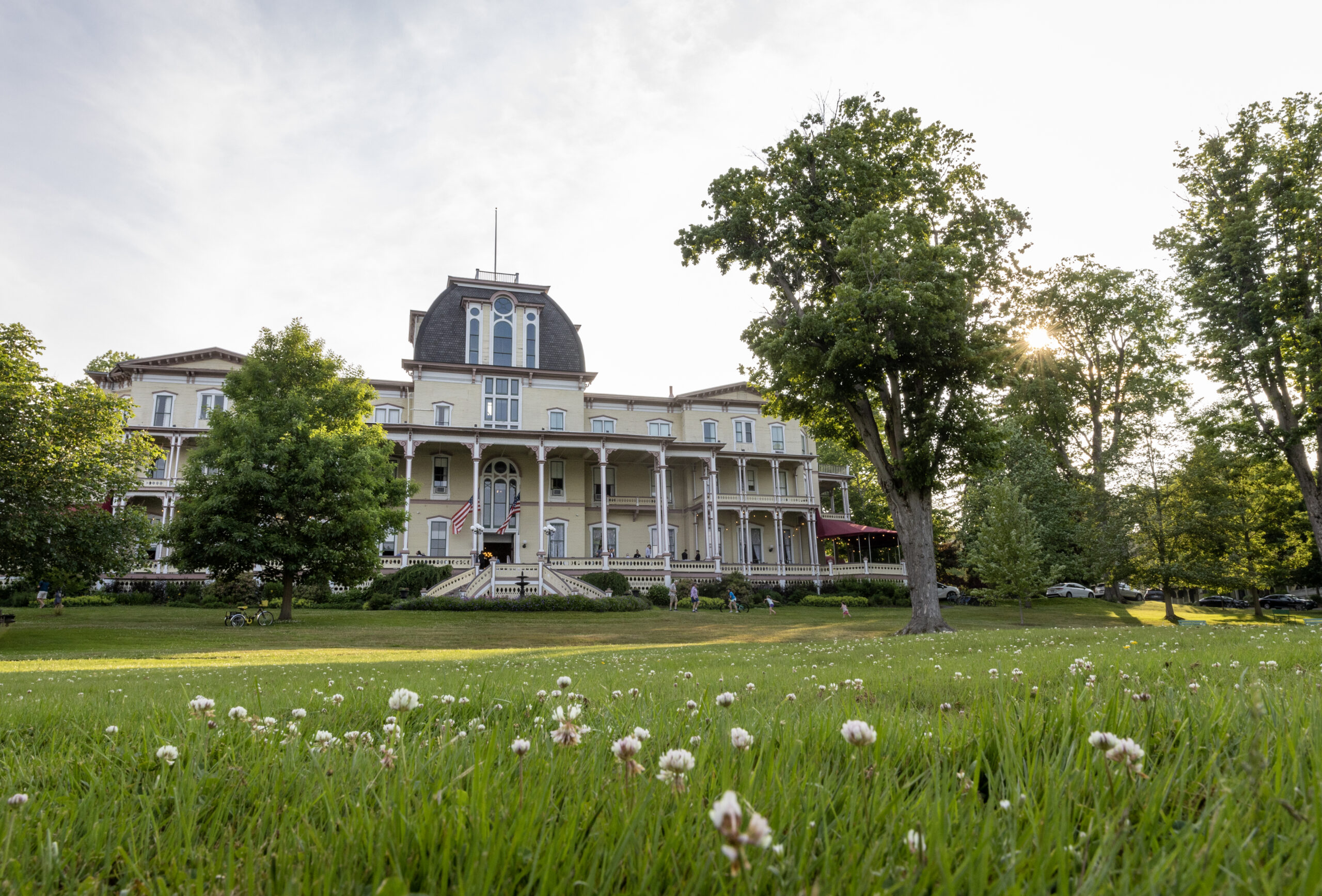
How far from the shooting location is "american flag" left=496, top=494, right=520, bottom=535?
34.6 m

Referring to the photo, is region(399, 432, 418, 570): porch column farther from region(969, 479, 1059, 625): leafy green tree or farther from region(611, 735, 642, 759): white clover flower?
region(611, 735, 642, 759): white clover flower

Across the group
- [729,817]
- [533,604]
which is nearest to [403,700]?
[729,817]

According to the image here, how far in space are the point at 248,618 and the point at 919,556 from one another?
944 inches

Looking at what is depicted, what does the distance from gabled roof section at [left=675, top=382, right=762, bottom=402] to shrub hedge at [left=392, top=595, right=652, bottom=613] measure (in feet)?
63.0

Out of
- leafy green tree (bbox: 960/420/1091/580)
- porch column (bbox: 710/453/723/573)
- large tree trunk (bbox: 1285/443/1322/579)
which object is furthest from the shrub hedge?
large tree trunk (bbox: 1285/443/1322/579)

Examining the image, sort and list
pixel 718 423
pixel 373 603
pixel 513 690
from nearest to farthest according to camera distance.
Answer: pixel 513 690 < pixel 373 603 < pixel 718 423

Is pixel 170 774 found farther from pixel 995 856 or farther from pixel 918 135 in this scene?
pixel 918 135

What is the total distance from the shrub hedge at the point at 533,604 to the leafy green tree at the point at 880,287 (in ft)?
49.7

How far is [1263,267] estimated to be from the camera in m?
24.3

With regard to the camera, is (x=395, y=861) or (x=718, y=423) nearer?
(x=395, y=861)

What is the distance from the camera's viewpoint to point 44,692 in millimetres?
6113

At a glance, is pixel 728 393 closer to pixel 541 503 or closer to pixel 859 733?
pixel 541 503

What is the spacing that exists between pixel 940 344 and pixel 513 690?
1849 cm

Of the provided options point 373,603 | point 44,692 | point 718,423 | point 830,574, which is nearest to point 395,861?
point 44,692
